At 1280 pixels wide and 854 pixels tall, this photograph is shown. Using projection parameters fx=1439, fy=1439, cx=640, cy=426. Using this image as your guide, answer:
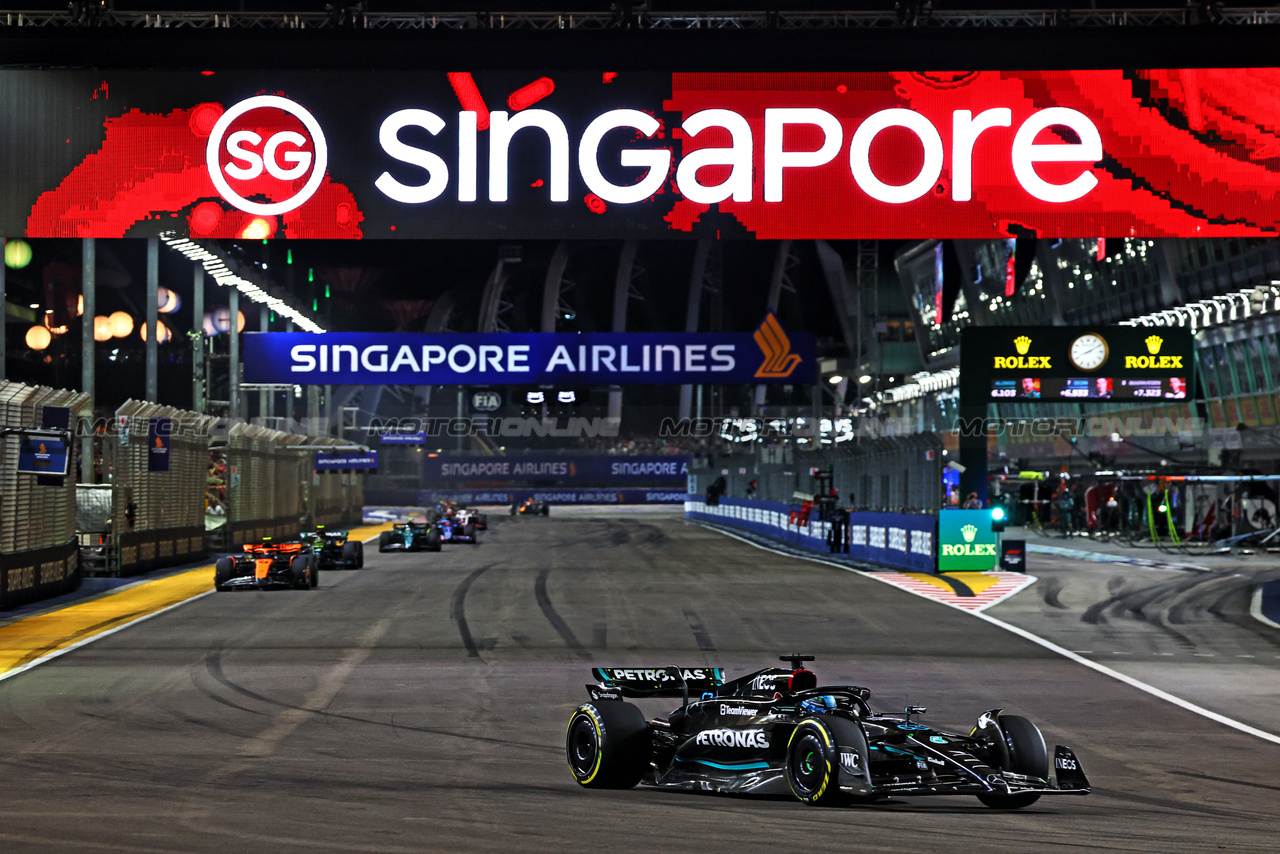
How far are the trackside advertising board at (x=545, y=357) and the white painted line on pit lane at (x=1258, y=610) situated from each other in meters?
9.27

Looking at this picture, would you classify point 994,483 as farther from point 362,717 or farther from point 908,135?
point 362,717

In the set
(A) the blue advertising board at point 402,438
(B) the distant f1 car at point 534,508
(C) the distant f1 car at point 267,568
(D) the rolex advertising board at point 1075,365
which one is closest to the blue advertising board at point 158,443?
(C) the distant f1 car at point 267,568

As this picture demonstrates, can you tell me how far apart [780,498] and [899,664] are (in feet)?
117

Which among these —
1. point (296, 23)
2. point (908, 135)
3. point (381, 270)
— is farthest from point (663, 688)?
point (381, 270)

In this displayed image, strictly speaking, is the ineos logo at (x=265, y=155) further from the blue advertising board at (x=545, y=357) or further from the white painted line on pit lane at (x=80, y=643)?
the blue advertising board at (x=545, y=357)

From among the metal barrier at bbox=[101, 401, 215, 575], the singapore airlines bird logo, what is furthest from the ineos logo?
the metal barrier at bbox=[101, 401, 215, 575]

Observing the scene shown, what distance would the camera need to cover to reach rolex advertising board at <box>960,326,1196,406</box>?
32.1 metres

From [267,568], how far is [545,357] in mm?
6629

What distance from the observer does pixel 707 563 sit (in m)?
36.0

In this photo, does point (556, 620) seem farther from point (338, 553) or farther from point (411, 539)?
point (411, 539)

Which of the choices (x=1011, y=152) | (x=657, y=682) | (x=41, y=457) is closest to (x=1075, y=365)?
(x=1011, y=152)

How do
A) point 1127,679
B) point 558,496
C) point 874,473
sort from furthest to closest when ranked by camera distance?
1. point 558,496
2. point 874,473
3. point 1127,679

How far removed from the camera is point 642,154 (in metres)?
15.5

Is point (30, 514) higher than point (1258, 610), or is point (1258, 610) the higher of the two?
point (30, 514)
